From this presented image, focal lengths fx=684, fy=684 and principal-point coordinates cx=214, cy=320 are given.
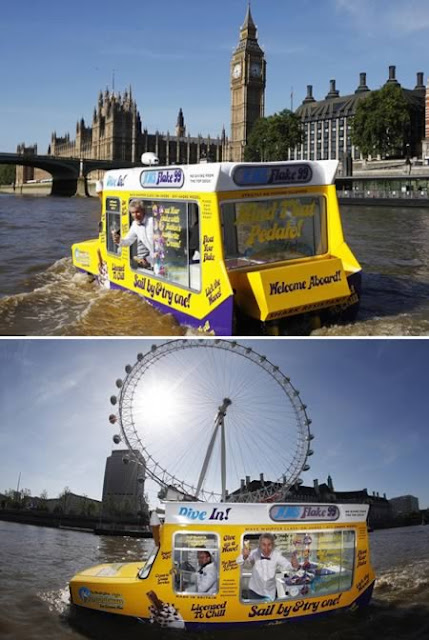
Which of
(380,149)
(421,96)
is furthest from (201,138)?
(380,149)

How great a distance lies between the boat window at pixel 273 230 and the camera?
361 inches

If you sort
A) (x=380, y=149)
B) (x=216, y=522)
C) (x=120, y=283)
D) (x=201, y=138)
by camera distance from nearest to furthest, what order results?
1. (x=216, y=522)
2. (x=120, y=283)
3. (x=380, y=149)
4. (x=201, y=138)

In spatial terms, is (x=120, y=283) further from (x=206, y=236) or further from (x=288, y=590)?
(x=288, y=590)

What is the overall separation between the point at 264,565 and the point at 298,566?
514 mm

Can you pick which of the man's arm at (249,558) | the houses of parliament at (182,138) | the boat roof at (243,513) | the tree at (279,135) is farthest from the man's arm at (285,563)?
the houses of parliament at (182,138)

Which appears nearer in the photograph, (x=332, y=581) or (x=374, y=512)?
(x=332, y=581)

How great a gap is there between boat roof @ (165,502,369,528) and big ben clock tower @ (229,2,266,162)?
151 metres

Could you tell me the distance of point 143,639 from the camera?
832cm

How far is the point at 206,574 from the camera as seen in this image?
830 cm

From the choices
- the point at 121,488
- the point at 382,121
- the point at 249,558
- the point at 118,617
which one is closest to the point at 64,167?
the point at 382,121

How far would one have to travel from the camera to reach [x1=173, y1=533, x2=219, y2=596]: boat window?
8.26 metres

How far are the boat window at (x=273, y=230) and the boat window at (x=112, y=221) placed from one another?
281cm

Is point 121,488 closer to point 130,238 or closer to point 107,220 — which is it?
point 107,220

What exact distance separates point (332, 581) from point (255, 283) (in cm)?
409
